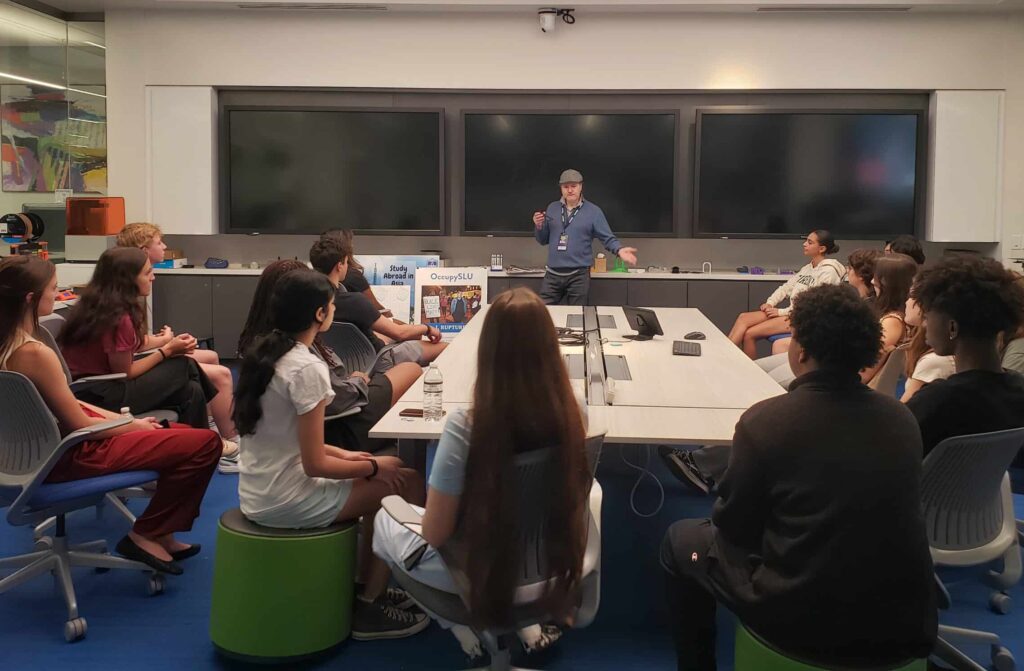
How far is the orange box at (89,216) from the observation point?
7660 millimetres

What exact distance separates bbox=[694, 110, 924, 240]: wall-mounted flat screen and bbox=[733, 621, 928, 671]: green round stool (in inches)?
242

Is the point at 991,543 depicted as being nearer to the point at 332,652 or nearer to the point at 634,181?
the point at 332,652

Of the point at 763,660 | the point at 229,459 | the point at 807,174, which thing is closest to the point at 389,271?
the point at 229,459

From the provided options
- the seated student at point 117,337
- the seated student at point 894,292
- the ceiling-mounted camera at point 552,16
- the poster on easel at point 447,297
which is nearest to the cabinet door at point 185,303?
the poster on easel at point 447,297

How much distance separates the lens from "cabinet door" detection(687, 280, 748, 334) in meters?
7.76

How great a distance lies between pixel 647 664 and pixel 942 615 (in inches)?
45.4

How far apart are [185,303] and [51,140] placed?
1848mm

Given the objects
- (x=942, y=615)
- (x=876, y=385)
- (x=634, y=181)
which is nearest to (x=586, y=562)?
(x=942, y=615)

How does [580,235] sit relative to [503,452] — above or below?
above

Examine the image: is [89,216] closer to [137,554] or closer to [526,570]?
[137,554]

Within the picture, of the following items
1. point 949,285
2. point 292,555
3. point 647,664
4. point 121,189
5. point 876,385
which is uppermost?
point 121,189

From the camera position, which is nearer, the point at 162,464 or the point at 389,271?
the point at 162,464

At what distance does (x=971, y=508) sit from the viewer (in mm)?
2461

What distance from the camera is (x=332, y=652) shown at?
9.11 ft
